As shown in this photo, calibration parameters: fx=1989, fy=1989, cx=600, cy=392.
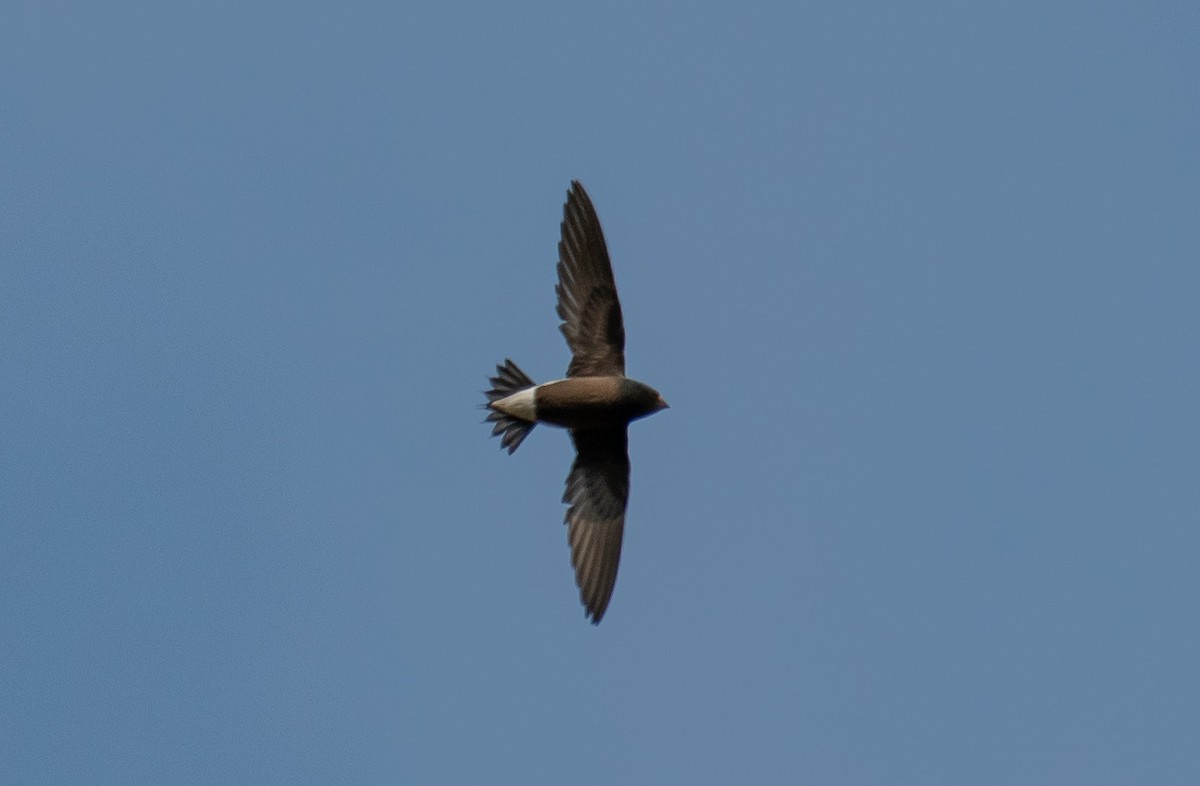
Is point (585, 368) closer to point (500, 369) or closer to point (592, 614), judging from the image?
point (500, 369)

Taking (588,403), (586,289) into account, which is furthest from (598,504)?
(586,289)

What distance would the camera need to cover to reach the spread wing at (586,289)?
1292 cm

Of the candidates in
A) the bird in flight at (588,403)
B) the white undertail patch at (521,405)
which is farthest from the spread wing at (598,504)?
the white undertail patch at (521,405)

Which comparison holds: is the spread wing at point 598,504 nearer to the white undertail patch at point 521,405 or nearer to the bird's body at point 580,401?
the bird's body at point 580,401

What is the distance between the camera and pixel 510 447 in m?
12.7

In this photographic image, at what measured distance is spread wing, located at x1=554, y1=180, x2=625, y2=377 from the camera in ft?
42.4

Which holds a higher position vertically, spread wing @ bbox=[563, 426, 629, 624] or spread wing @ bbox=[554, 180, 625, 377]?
spread wing @ bbox=[554, 180, 625, 377]

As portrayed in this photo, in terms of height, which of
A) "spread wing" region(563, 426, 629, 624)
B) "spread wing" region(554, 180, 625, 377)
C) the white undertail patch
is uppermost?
"spread wing" region(554, 180, 625, 377)

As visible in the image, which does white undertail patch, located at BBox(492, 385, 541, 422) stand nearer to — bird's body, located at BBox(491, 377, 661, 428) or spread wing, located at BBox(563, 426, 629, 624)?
bird's body, located at BBox(491, 377, 661, 428)

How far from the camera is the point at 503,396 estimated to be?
12.8 m

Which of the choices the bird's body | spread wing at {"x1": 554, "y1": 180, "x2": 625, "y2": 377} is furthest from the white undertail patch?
spread wing at {"x1": 554, "y1": 180, "x2": 625, "y2": 377}

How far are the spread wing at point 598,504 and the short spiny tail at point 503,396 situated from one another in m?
0.47

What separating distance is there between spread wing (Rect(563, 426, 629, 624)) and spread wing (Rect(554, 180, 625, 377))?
0.56 meters

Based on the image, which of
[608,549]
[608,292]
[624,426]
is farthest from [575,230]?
[608,549]
